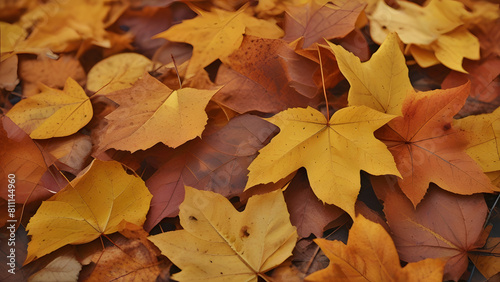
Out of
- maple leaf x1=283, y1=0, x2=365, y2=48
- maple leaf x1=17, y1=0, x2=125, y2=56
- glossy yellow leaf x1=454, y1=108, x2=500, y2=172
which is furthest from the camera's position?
maple leaf x1=17, y1=0, x2=125, y2=56

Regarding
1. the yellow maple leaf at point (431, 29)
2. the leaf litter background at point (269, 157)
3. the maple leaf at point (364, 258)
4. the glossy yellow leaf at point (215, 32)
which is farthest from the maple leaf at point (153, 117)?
the yellow maple leaf at point (431, 29)

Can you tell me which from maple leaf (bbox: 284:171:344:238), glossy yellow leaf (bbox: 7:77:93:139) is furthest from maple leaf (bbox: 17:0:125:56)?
maple leaf (bbox: 284:171:344:238)

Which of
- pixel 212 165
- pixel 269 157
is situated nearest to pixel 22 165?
pixel 212 165

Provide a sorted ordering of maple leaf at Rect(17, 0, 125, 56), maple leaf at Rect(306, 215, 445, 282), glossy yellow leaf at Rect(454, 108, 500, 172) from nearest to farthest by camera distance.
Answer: maple leaf at Rect(306, 215, 445, 282), glossy yellow leaf at Rect(454, 108, 500, 172), maple leaf at Rect(17, 0, 125, 56)

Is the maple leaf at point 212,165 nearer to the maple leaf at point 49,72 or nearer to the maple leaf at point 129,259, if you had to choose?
the maple leaf at point 129,259

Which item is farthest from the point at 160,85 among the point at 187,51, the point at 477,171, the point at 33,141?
the point at 477,171

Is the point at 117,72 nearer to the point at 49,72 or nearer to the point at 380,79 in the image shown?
the point at 49,72

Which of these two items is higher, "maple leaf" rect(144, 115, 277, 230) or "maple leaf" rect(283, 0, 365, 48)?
"maple leaf" rect(283, 0, 365, 48)

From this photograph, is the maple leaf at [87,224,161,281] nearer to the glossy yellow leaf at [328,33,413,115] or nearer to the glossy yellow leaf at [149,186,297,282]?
the glossy yellow leaf at [149,186,297,282]
